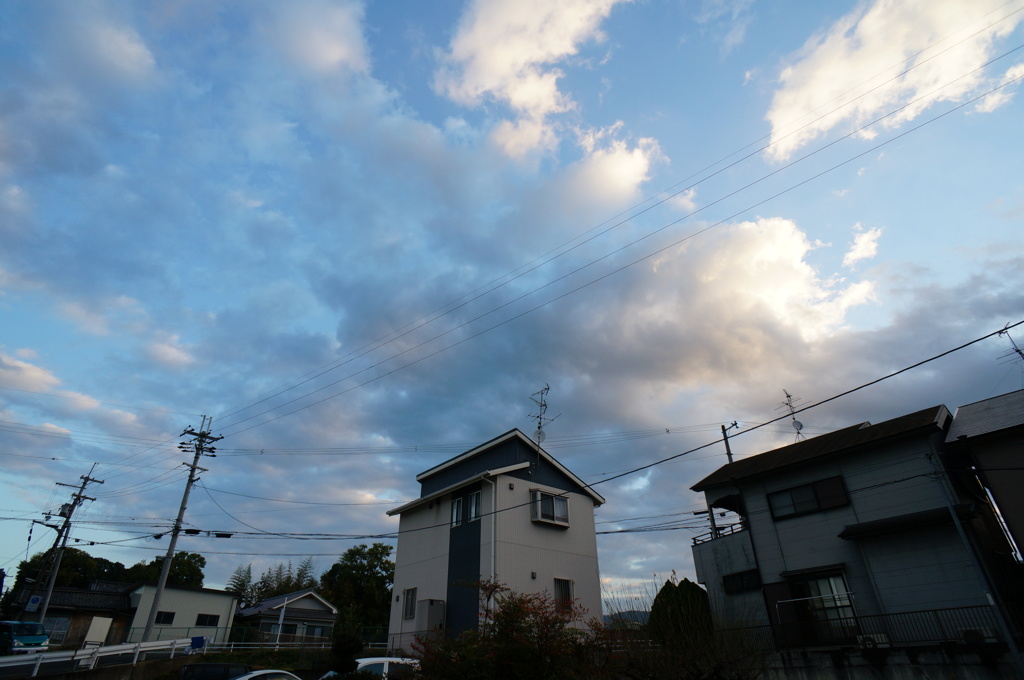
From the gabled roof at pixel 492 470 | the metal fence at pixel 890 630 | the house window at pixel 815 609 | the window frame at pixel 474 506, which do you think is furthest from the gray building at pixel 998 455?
the window frame at pixel 474 506

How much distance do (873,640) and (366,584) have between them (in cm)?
4368

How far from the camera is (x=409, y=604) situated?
2584cm

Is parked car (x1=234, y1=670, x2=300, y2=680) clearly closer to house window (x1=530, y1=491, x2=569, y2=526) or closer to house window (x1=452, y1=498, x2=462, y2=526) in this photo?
house window (x1=452, y1=498, x2=462, y2=526)

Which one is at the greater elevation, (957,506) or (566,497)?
(566,497)

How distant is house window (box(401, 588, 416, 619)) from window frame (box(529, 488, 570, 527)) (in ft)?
25.2

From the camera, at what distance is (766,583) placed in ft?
63.3

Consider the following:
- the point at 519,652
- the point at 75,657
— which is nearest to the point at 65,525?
the point at 75,657

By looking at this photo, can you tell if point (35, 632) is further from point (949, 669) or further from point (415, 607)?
point (949, 669)

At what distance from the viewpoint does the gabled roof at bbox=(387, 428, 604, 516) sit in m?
24.3

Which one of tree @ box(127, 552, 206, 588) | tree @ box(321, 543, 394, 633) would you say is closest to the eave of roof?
tree @ box(321, 543, 394, 633)

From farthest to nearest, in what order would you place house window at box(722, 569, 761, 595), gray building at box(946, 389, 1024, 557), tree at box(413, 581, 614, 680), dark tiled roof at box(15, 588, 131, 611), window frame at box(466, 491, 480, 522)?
1. dark tiled roof at box(15, 588, 131, 611)
2. window frame at box(466, 491, 480, 522)
3. house window at box(722, 569, 761, 595)
4. gray building at box(946, 389, 1024, 557)
5. tree at box(413, 581, 614, 680)

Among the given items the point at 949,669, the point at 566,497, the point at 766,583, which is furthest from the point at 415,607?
the point at 949,669

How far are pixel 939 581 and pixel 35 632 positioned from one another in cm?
3571

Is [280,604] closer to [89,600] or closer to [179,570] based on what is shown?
[89,600]
